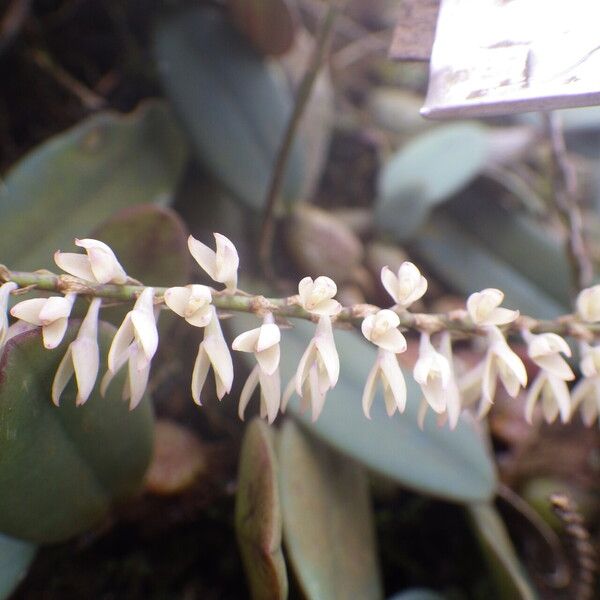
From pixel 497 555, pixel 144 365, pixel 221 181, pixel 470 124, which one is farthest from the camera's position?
pixel 470 124

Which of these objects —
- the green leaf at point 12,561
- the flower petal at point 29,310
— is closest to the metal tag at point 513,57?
the flower petal at point 29,310

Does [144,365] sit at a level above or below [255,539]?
above

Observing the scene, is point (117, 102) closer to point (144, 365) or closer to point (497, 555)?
point (144, 365)

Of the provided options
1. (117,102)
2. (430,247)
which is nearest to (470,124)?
(430,247)

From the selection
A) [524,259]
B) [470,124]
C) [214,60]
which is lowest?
A: [524,259]

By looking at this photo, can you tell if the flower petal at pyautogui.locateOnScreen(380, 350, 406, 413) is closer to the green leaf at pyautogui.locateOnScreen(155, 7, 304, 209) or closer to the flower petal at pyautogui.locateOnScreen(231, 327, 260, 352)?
the flower petal at pyautogui.locateOnScreen(231, 327, 260, 352)

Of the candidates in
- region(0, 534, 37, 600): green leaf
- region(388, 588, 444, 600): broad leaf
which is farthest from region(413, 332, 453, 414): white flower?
region(0, 534, 37, 600): green leaf

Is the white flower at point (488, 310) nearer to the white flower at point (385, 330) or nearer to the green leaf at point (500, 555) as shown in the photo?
the white flower at point (385, 330)

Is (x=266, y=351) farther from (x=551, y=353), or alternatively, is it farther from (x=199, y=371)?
(x=551, y=353)
